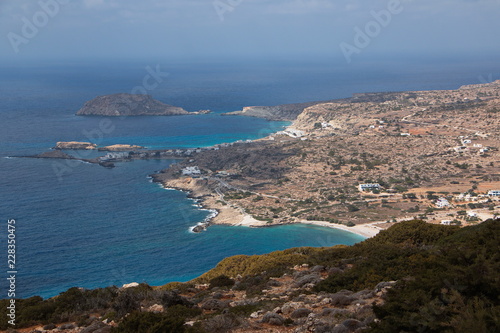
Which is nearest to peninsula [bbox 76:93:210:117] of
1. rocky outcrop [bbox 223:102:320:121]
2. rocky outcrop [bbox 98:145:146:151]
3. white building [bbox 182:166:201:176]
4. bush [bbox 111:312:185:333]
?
rocky outcrop [bbox 223:102:320:121]

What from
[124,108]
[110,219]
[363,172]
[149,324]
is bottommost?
[110,219]

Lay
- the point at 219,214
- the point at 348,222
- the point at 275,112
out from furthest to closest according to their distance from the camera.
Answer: the point at 275,112 < the point at 219,214 < the point at 348,222

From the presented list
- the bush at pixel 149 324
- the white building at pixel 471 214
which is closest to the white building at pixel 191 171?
the white building at pixel 471 214

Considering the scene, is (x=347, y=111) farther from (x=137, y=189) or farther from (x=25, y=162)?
→ (x=25, y=162)

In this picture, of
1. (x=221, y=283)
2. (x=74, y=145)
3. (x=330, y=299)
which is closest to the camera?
(x=330, y=299)

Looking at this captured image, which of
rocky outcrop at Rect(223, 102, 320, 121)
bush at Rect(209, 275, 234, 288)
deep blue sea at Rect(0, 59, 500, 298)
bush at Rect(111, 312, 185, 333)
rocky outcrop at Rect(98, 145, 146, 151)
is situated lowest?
deep blue sea at Rect(0, 59, 500, 298)

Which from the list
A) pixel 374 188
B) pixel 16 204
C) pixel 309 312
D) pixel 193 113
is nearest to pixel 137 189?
pixel 16 204

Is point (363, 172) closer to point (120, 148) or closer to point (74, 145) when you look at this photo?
point (120, 148)

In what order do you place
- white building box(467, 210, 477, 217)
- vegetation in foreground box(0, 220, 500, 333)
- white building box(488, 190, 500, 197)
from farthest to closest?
white building box(488, 190, 500, 197), white building box(467, 210, 477, 217), vegetation in foreground box(0, 220, 500, 333)

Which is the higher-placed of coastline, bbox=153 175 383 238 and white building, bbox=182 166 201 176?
white building, bbox=182 166 201 176

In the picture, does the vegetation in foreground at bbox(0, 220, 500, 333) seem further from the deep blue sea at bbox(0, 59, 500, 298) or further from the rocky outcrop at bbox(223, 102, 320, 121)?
the rocky outcrop at bbox(223, 102, 320, 121)

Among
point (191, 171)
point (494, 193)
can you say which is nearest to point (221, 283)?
point (494, 193)
